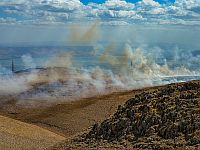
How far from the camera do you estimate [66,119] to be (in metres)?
55.5

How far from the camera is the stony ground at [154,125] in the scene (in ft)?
87.7

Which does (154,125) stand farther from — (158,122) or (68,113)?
(68,113)

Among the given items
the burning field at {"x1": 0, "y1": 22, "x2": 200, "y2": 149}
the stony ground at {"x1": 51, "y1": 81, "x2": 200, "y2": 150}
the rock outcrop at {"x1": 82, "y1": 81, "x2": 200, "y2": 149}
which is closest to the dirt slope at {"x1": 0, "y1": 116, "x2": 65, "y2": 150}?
the burning field at {"x1": 0, "y1": 22, "x2": 200, "y2": 149}

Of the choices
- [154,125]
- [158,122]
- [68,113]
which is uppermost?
[158,122]

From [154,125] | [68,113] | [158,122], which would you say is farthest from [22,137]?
[158,122]

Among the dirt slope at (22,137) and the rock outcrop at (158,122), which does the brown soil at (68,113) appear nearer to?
the dirt slope at (22,137)

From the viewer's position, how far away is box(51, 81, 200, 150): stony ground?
26.7 meters

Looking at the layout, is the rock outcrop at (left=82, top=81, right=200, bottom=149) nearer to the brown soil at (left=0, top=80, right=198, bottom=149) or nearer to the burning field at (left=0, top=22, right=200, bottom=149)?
the burning field at (left=0, top=22, right=200, bottom=149)

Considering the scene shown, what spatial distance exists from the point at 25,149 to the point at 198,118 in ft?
54.5

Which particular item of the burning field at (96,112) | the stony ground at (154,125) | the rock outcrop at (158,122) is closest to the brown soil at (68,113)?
the burning field at (96,112)

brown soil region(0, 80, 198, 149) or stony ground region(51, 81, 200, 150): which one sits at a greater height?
stony ground region(51, 81, 200, 150)

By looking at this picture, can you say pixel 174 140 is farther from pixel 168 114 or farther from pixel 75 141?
pixel 75 141

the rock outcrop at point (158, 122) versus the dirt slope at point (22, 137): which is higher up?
the rock outcrop at point (158, 122)

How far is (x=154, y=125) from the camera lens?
29.1 m
